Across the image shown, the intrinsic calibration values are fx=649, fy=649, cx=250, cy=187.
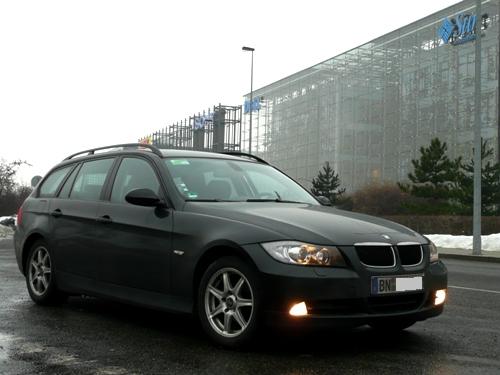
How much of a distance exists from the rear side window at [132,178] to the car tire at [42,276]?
120 cm

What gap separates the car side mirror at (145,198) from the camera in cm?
539

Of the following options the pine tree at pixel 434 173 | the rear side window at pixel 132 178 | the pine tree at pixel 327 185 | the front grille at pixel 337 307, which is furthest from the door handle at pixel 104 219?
the pine tree at pixel 327 185

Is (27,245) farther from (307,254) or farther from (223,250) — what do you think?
(307,254)

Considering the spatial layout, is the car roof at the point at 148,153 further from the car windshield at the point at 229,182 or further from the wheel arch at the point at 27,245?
the wheel arch at the point at 27,245

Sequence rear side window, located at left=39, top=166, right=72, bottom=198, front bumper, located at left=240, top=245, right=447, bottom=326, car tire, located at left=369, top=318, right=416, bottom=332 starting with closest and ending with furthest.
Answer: front bumper, located at left=240, top=245, right=447, bottom=326 < car tire, located at left=369, top=318, right=416, bottom=332 < rear side window, located at left=39, top=166, right=72, bottom=198

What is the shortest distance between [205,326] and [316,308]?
912 millimetres

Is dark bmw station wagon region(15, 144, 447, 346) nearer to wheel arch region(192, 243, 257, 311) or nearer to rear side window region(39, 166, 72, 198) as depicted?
wheel arch region(192, 243, 257, 311)

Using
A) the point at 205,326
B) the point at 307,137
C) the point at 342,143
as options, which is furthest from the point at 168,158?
the point at 307,137

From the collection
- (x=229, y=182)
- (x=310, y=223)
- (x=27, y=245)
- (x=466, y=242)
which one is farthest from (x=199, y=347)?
(x=466, y=242)

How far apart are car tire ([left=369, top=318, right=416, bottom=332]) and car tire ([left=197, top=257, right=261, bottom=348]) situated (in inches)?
34.9

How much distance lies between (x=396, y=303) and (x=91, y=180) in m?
3.38

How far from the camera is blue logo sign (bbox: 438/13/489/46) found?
4369 cm

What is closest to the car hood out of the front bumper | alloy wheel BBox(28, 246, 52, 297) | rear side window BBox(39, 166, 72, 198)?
the front bumper

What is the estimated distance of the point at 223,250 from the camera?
15.9 feet
